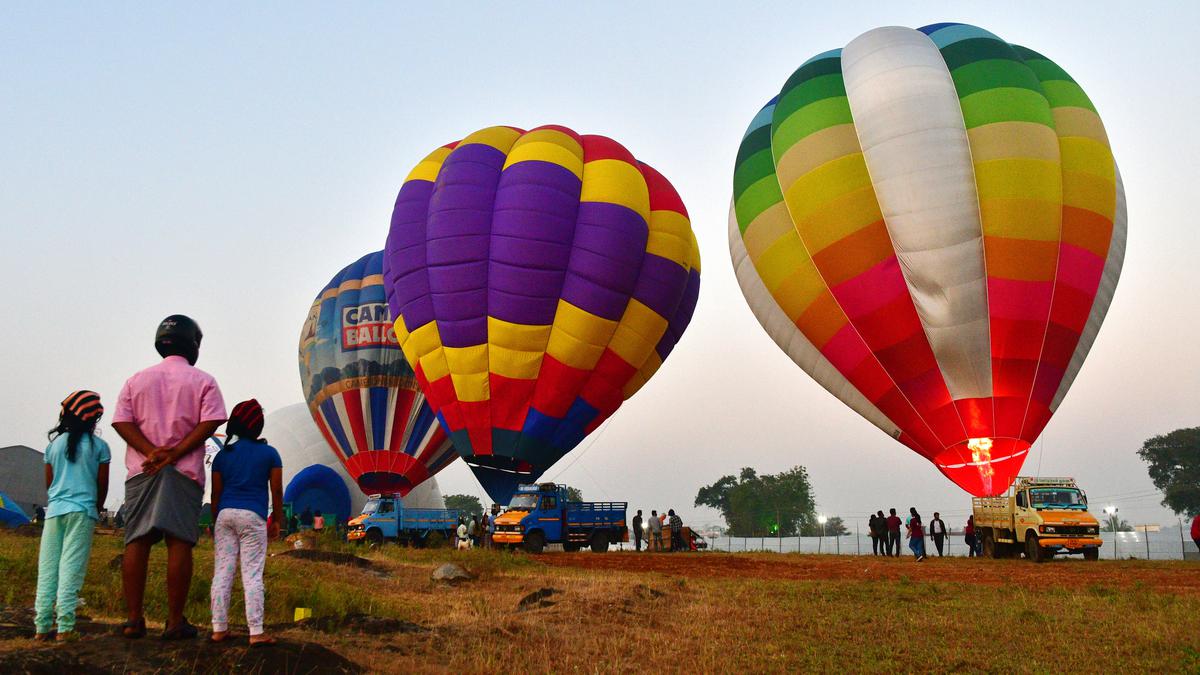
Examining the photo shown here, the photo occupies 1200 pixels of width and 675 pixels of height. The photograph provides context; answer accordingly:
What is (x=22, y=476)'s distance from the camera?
51406 millimetres

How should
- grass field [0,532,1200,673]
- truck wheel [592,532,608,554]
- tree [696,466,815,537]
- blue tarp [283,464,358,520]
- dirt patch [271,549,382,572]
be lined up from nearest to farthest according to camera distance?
grass field [0,532,1200,673] → dirt patch [271,549,382,572] → truck wheel [592,532,608,554] → blue tarp [283,464,358,520] → tree [696,466,815,537]

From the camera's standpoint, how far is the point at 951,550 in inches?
1160

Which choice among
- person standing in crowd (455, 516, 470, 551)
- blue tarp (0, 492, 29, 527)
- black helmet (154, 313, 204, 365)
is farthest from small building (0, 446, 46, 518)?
black helmet (154, 313, 204, 365)

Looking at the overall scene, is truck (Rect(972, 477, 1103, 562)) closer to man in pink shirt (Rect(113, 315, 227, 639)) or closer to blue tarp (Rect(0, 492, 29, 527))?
man in pink shirt (Rect(113, 315, 227, 639))

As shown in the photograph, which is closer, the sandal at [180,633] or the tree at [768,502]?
the sandal at [180,633]

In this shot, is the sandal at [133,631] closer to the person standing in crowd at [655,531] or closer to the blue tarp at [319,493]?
the person standing in crowd at [655,531]

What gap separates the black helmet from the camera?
5.63m

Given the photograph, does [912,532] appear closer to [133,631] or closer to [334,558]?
[334,558]

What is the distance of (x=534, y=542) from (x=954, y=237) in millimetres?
13201

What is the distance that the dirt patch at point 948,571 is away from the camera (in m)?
14.3

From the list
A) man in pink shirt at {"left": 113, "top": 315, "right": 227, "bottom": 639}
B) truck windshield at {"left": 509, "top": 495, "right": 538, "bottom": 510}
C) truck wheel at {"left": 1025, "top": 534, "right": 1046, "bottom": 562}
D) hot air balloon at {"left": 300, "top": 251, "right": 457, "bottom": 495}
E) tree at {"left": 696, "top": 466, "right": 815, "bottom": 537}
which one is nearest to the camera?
man in pink shirt at {"left": 113, "top": 315, "right": 227, "bottom": 639}

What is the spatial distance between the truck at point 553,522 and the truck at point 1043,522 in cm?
1025

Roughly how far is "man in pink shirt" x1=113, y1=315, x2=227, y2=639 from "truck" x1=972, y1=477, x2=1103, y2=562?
65.1 ft

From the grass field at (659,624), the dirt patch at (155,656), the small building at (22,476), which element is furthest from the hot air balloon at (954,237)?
the small building at (22,476)
